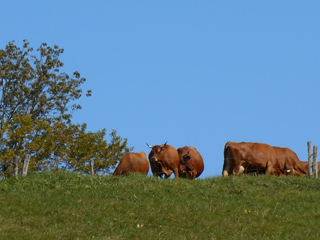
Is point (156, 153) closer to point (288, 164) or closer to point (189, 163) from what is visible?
point (189, 163)

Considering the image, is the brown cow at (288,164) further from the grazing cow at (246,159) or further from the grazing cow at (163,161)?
the grazing cow at (163,161)

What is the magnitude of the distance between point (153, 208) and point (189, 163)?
14923 millimetres

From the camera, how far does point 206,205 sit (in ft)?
67.9

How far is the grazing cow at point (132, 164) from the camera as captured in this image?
32.2 meters

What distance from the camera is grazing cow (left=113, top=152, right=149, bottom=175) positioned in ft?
106

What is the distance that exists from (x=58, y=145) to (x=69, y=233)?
3550 cm

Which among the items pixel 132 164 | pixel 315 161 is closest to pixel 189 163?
pixel 132 164

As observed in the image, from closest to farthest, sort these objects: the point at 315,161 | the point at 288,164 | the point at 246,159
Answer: the point at 315,161, the point at 246,159, the point at 288,164

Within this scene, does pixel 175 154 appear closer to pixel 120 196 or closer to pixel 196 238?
pixel 120 196

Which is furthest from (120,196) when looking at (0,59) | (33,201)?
(0,59)

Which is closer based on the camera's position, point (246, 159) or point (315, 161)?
point (315, 161)

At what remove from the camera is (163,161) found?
108 feet

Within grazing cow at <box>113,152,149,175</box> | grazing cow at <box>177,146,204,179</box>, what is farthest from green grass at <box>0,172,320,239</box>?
grazing cow at <box>177,146,204,179</box>

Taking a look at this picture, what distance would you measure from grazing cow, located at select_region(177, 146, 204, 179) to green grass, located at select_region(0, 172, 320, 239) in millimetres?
8688
